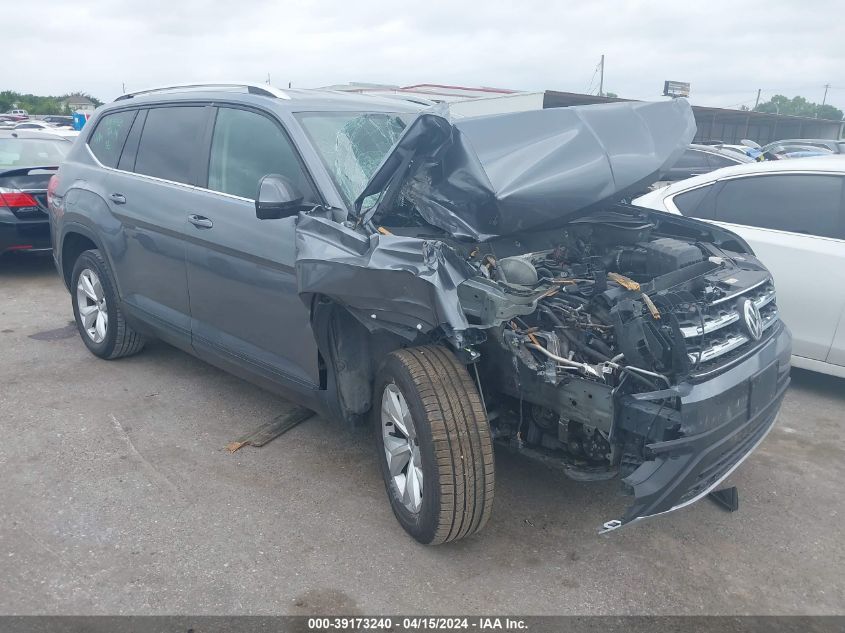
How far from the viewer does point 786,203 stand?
200 inches

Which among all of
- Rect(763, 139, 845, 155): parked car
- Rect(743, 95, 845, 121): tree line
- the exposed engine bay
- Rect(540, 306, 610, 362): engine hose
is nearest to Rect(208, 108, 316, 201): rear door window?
the exposed engine bay

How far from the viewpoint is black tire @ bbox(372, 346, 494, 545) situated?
2844mm

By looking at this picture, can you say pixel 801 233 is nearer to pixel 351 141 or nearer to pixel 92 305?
pixel 351 141

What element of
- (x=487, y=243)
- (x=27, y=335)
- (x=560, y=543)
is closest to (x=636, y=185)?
(x=487, y=243)

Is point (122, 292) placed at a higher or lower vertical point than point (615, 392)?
lower

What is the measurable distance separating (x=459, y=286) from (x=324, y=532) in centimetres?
132

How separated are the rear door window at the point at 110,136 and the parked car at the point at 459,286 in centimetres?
31

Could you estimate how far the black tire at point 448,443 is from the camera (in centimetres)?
284

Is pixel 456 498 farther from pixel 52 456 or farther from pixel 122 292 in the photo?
pixel 122 292

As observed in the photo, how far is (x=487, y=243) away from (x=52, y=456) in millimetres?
2633

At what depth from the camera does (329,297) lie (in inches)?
128

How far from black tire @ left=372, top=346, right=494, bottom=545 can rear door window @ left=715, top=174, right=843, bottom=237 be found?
3.27 m

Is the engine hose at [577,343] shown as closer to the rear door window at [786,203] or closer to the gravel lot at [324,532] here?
the gravel lot at [324,532]

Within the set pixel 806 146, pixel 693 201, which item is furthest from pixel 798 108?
pixel 693 201
